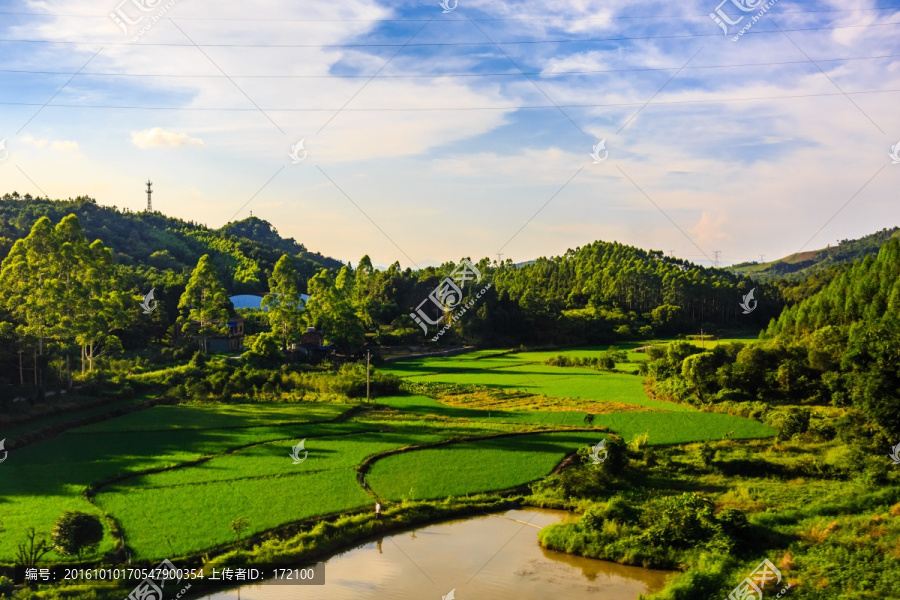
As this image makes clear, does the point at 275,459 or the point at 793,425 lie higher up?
the point at 793,425

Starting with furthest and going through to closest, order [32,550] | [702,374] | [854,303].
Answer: [854,303] < [702,374] < [32,550]

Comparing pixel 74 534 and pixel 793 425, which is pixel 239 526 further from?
pixel 793 425

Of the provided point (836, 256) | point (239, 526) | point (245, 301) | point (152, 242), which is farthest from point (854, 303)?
point (836, 256)

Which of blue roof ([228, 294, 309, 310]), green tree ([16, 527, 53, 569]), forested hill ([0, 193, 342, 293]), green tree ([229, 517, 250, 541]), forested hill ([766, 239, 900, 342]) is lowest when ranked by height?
green tree ([229, 517, 250, 541])

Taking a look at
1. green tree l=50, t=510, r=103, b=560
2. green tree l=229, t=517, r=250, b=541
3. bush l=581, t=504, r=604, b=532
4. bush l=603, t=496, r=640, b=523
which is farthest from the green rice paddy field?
bush l=603, t=496, r=640, b=523

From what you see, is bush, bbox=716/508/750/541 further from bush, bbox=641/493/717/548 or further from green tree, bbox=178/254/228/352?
green tree, bbox=178/254/228/352

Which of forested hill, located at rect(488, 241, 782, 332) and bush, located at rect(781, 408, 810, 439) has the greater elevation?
forested hill, located at rect(488, 241, 782, 332)
